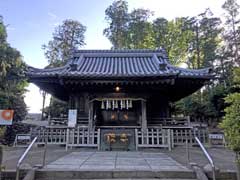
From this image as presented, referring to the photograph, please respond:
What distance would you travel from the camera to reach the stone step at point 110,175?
15.3 ft

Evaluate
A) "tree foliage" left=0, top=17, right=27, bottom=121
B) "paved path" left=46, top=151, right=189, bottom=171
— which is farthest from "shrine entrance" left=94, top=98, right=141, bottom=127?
"tree foliage" left=0, top=17, right=27, bottom=121

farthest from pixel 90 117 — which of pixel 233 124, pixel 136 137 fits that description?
pixel 233 124

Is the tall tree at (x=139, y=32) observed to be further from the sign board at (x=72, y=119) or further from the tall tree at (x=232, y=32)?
the sign board at (x=72, y=119)

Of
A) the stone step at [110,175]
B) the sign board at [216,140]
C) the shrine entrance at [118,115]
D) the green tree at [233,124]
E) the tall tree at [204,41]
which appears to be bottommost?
the stone step at [110,175]

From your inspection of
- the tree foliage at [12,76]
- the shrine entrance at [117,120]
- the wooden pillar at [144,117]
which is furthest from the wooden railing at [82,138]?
the tree foliage at [12,76]

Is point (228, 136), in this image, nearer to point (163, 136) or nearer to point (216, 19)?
point (163, 136)

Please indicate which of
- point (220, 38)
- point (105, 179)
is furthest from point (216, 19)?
point (105, 179)

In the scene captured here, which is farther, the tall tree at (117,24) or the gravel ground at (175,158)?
the tall tree at (117,24)

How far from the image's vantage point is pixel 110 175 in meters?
4.69

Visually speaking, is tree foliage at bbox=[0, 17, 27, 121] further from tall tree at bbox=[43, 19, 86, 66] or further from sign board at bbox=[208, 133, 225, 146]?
sign board at bbox=[208, 133, 225, 146]

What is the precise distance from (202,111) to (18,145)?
1563 cm

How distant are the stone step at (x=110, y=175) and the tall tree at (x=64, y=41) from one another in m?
24.2

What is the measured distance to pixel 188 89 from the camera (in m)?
11.6

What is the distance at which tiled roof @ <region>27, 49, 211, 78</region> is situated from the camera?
31.8 feet
